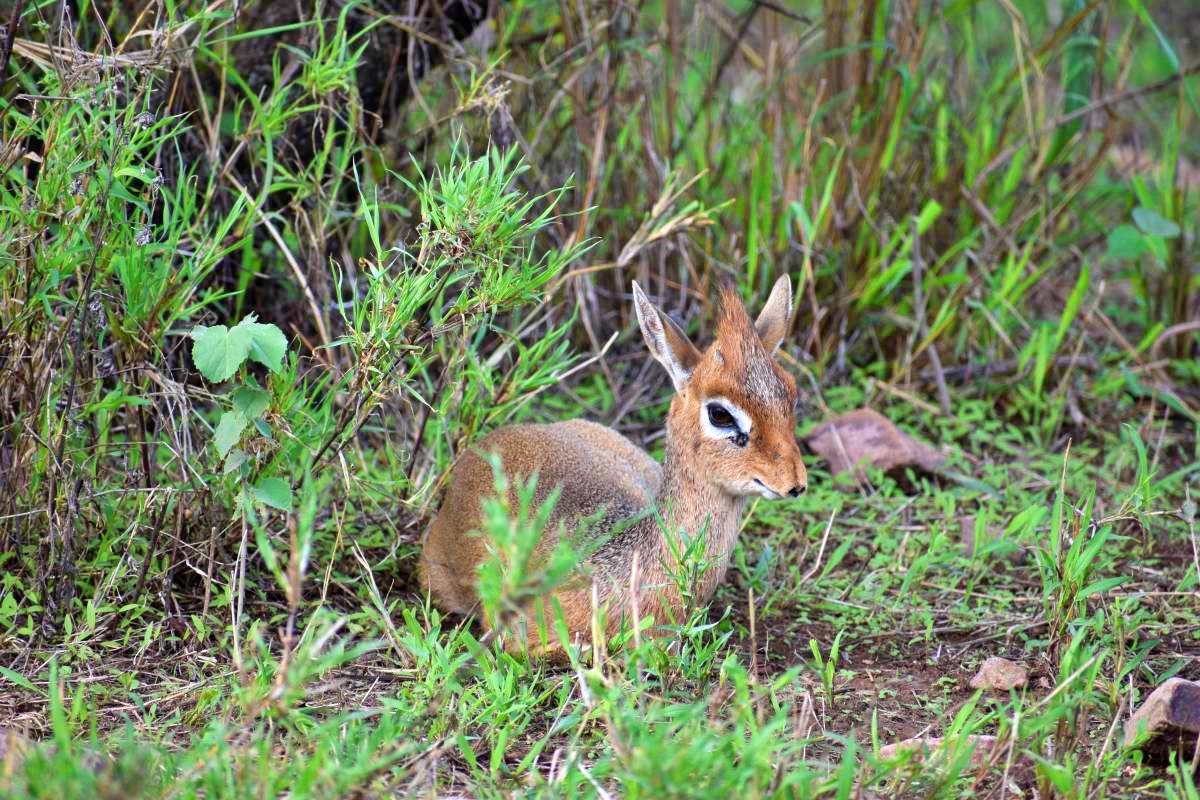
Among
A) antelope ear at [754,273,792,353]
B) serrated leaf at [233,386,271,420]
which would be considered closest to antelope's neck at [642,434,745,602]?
antelope ear at [754,273,792,353]

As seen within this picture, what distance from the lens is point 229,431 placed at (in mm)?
3266

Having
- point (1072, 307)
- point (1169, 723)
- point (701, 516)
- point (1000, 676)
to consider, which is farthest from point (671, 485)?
point (1072, 307)

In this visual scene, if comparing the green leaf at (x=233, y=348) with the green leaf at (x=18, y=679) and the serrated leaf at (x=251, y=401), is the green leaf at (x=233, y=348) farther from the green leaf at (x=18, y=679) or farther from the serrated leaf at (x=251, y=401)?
the green leaf at (x=18, y=679)

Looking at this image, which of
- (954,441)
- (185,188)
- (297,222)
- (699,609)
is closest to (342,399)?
(297,222)

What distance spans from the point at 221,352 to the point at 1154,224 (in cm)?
361

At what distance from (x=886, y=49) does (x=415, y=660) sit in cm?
322

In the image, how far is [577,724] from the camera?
9.76ft

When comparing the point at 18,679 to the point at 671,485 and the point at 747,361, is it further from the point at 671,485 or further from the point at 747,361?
the point at 747,361

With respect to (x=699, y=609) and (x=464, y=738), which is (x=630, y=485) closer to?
(x=699, y=609)

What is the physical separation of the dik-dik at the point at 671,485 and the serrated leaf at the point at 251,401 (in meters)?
0.62

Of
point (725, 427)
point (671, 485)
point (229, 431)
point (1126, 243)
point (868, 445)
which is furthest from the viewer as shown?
point (1126, 243)

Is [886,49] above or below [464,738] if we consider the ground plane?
above

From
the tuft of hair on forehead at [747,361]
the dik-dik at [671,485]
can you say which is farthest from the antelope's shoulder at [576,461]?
the tuft of hair on forehead at [747,361]

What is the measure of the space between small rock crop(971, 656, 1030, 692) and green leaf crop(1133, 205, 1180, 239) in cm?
231
